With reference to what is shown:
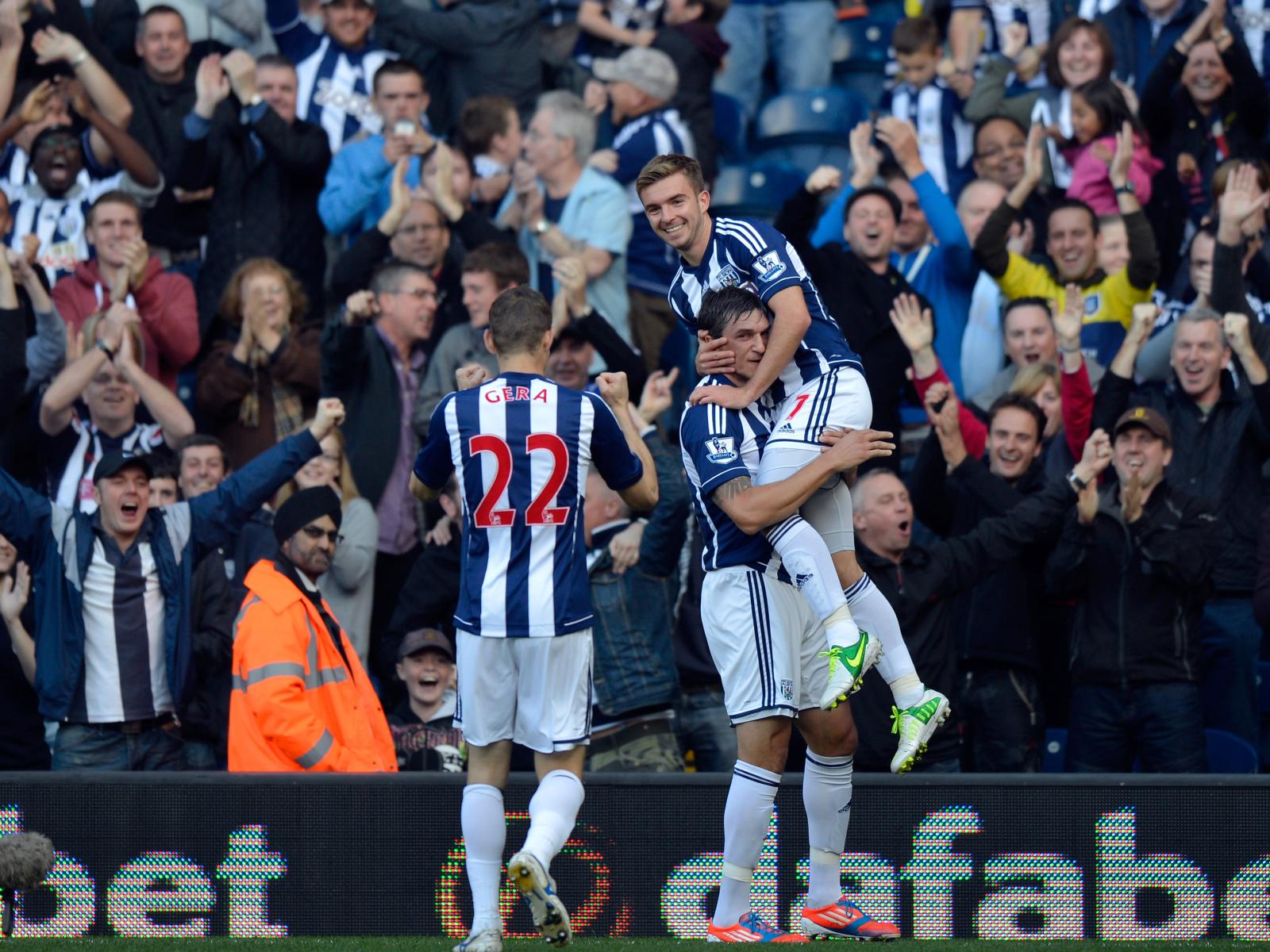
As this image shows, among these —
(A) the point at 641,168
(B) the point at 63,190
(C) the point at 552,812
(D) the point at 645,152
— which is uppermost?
(D) the point at 645,152

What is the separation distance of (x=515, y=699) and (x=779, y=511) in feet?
3.71

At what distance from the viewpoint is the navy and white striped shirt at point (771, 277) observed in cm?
694

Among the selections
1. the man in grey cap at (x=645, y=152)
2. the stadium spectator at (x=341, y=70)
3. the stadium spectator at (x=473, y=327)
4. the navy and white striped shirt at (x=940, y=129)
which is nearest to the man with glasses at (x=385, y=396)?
the stadium spectator at (x=473, y=327)

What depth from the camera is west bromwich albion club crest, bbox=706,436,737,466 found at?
6.83 meters

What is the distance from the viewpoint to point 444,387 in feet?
34.6

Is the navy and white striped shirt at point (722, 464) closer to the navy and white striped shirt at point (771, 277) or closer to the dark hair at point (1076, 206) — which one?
the navy and white striped shirt at point (771, 277)

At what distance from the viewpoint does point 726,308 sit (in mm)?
6930

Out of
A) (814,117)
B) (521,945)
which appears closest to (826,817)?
(521,945)

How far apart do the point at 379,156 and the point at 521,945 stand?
639 cm

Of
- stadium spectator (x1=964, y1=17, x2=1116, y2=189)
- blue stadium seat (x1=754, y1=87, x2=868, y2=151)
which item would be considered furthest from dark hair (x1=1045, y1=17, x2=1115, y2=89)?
blue stadium seat (x1=754, y1=87, x2=868, y2=151)

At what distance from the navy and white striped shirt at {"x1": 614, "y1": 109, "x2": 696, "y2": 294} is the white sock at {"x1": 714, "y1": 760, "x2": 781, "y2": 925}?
5952 millimetres

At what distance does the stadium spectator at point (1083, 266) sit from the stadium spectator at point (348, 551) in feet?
13.3

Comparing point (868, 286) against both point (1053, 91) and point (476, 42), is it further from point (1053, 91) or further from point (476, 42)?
point (476, 42)

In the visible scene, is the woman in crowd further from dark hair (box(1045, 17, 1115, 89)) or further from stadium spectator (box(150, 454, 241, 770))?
dark hair (box(1045, 17, 1115, 89))
